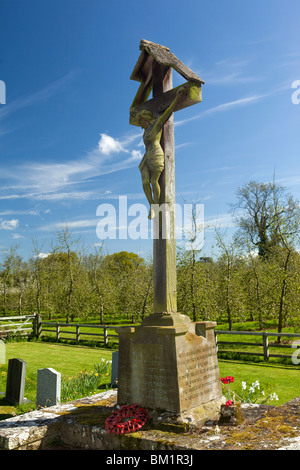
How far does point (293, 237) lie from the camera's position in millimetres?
15352

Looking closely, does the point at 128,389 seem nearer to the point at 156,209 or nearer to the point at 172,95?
the point at 156,209

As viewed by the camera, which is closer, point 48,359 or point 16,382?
point 16,382

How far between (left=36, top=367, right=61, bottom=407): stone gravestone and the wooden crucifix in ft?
11.6

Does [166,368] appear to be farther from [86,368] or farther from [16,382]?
[86,368]

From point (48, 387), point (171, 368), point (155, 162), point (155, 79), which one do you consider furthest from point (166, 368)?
point (155, 79)

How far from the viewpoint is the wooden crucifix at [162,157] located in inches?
203

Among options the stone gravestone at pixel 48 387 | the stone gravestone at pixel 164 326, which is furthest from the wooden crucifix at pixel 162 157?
the stone gravestone at pixel 48 387

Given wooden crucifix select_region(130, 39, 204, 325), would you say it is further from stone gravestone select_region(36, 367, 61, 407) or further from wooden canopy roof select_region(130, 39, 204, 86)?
stone gravestone select_region(36, 367, 61, 407)

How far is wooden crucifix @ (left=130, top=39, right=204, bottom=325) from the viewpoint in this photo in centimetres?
515

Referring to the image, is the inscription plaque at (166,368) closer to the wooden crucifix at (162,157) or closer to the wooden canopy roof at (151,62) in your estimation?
the wooden crucifix at (162,157)

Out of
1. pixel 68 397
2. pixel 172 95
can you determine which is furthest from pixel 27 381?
pixel 172 95

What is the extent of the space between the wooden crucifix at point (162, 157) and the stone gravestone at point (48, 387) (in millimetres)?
3549

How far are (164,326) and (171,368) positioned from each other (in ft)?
1.73

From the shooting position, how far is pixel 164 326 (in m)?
4.82
